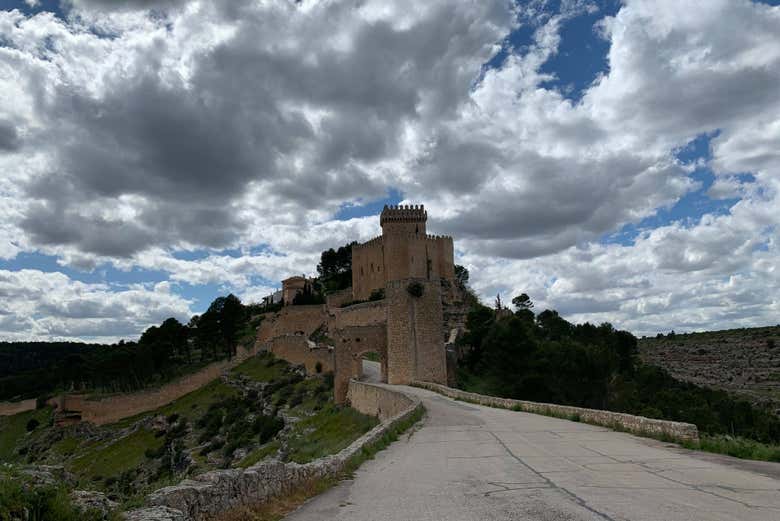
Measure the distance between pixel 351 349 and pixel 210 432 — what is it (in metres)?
13.9

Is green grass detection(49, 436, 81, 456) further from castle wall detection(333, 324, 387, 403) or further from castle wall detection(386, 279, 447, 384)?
castle wall detection(386, 279, 447, 384)

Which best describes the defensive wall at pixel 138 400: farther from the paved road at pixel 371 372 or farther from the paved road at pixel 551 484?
the paved road at pixel 551 484

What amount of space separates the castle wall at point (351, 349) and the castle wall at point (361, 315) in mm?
19123

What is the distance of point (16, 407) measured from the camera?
71.1 meters

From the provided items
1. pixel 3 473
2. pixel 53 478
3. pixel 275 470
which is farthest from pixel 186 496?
pixel 275 470

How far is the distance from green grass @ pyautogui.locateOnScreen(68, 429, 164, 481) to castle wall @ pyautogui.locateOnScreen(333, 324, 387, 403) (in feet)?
51.7

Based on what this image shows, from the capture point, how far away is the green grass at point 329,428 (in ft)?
71.5

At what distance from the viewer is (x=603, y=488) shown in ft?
24.2

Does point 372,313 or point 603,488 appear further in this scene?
point 372,313

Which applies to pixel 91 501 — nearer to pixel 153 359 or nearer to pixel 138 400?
pixel 138 400

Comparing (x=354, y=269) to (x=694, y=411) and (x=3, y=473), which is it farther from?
(x=3, y=473)

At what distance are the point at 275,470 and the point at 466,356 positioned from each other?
40.8 m

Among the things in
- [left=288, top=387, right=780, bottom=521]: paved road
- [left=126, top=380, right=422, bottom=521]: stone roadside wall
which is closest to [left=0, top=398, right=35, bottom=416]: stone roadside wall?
[left=288, top=387, right=780, bottom=521]: paved road

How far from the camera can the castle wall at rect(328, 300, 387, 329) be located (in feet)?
179
